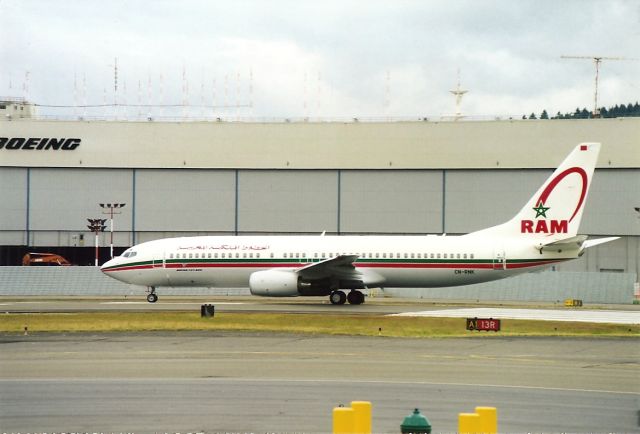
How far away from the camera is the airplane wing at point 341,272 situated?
165 feet

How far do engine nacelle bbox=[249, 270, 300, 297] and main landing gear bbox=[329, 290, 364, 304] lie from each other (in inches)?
99.7

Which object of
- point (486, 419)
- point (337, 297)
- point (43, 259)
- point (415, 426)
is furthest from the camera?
point (43, 259)

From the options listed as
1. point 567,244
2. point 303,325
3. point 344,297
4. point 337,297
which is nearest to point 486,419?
point 303,325

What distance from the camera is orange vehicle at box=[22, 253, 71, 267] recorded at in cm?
8320

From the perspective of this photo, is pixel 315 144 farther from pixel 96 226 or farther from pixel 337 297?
pixel 337 297

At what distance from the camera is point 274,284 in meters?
50.2

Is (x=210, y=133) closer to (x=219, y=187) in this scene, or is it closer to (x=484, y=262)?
(x=219, y=187)

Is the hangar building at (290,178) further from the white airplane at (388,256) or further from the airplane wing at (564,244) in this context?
the airplane wing at (564,244)

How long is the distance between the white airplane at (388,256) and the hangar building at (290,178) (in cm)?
2683

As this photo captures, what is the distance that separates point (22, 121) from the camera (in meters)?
84.2

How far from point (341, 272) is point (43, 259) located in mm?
40844

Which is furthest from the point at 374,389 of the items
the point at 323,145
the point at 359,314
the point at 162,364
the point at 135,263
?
the point at 323,145

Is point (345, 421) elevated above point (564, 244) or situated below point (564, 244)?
below

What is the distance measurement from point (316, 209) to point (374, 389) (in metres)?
62.0
